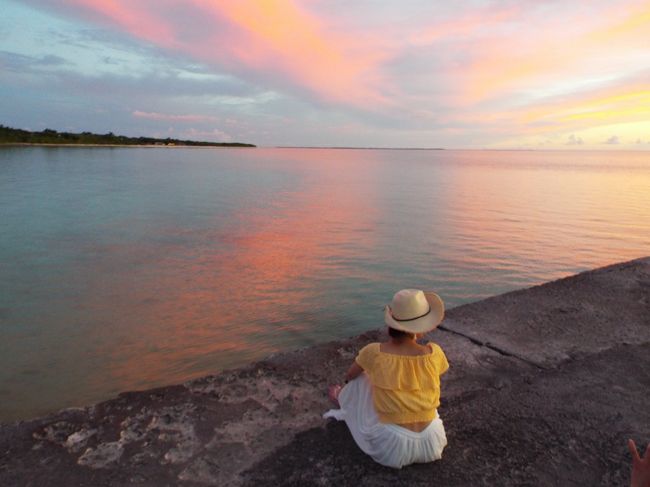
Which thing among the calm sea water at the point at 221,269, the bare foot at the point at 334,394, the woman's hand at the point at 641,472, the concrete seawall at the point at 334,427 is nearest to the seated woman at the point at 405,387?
the concrete seawall at the point at 334,427

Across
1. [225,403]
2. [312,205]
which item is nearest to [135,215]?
[312,205]

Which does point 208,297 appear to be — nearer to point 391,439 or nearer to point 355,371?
point 355,371

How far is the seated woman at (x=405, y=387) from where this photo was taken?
10.1ft

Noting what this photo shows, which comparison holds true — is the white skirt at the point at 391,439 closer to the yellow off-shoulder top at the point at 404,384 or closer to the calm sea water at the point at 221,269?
the yellow off-shoulder top at the point at 404,384

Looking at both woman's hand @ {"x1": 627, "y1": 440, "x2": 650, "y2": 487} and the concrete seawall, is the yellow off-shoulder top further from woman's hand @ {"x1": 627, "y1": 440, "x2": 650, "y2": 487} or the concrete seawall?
woman's hand @ {"x1": 627, "y1": 440, "x2": 650, "y2": 487}

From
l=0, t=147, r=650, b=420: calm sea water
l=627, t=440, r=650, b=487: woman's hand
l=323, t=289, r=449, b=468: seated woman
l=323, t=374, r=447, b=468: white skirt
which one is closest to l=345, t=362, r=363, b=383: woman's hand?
l=323, t=374, r=447, b=468: white skirt

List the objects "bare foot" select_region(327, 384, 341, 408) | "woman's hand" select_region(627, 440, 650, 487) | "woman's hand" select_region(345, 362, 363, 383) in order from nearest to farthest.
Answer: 1. "woman's hand" select_region(627, 440, 650, 487)
2. "woman's hand" select_region(345, 362, 363, 383)
3. "bare foot" select_region(327, 384, 341, 408)

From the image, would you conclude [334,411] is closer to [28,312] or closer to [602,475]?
[602,475]

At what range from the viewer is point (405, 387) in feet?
10.1

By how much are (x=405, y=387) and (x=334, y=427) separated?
0.90 metres

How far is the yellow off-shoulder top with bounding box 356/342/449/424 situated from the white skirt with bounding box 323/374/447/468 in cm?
8

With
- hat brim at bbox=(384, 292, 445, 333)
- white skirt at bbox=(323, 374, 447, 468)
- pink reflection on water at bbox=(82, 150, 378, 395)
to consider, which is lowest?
pink reflection on water at bbox=(82, 150, 378, 395)

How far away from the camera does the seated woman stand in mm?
3078

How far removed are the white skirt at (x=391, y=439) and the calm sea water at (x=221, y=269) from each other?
11.2 feet
